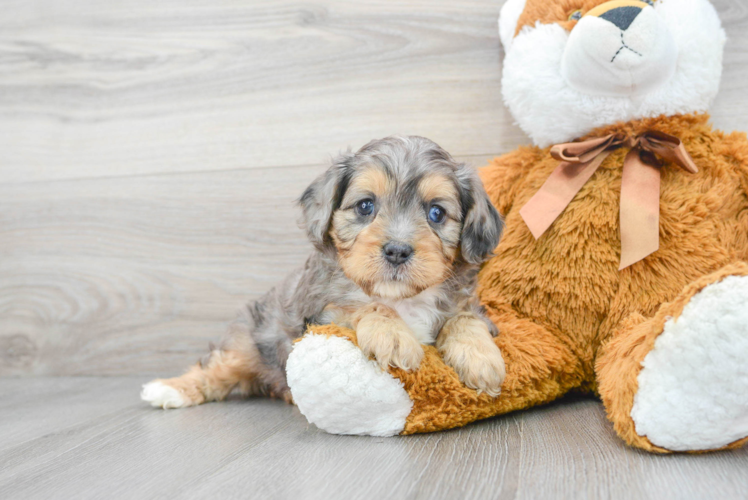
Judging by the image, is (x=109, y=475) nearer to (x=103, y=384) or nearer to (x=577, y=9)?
(x=103, y=384)

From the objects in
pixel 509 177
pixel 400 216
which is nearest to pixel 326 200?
pixel 400 216

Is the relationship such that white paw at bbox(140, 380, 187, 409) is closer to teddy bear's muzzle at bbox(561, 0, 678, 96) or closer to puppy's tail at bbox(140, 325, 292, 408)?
puppy's tail at bbox(140, 325, 292, 408)

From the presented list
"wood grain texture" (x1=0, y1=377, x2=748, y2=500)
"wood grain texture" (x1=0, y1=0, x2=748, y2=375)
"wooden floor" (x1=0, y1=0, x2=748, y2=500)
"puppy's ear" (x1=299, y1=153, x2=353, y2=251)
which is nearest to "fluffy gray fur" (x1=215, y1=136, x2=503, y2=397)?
"puppy's ear" (x1=299, y1=153, x2=353, y2=251)

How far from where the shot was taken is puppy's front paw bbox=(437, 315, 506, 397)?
4.98ft

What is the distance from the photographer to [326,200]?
1708 mm

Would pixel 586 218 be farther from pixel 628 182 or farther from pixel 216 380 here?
pixel 216 380

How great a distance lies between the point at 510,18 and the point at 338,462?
62.2 inches

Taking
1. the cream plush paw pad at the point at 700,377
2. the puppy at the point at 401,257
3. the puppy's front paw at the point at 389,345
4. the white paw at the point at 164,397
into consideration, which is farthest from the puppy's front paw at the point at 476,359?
the white paw at the point at 164,397

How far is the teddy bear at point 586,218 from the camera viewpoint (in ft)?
4.95

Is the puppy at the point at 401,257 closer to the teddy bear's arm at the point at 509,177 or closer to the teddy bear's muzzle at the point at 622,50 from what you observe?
the teddy bear's arm at the point at 509,177

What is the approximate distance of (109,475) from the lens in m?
1.38

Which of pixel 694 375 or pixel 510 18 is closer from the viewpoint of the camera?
pixel 694 375

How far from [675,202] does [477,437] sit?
918 millimetres

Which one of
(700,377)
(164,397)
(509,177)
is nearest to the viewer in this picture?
(700,377)
